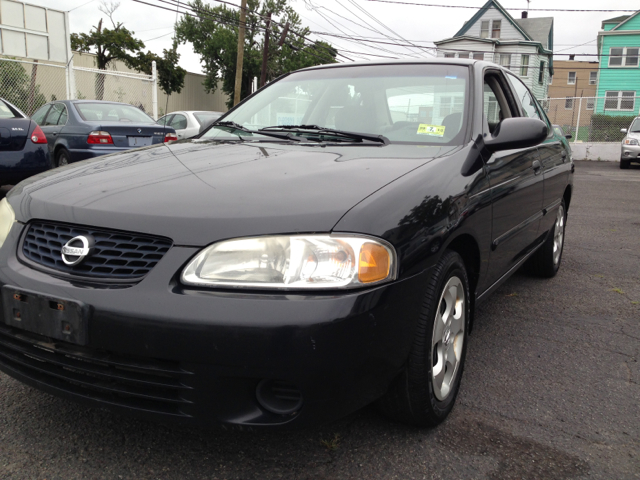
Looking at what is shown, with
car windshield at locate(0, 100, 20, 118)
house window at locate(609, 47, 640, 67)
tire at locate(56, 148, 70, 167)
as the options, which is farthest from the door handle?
house window at locate(609, 47, 640, 67)

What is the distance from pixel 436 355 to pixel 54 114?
889cm

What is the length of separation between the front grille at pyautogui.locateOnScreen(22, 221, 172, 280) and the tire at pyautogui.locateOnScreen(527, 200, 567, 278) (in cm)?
335

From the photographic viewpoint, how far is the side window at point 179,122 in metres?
12.2

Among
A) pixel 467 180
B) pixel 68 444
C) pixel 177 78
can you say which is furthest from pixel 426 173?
pixel 177 78

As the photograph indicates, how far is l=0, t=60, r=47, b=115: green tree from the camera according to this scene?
14.2 meters

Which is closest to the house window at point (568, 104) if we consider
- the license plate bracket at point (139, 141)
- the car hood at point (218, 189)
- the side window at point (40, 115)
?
the license plate bracket at point (139, 141)

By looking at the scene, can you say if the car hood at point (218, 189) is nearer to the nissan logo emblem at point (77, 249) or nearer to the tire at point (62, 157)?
the nissan logo emblem at point (77, 249)

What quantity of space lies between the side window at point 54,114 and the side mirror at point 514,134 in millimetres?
8199

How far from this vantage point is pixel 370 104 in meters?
3.08

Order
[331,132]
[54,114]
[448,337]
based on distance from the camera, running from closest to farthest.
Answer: [448,337] → [331,132] → [54,114]

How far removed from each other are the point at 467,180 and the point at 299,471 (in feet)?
4.37

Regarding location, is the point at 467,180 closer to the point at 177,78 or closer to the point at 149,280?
the point at 149,280

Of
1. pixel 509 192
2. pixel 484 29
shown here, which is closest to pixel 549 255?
pixel 509 192

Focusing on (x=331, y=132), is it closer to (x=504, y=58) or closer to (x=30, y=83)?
(x=30, y=83)
